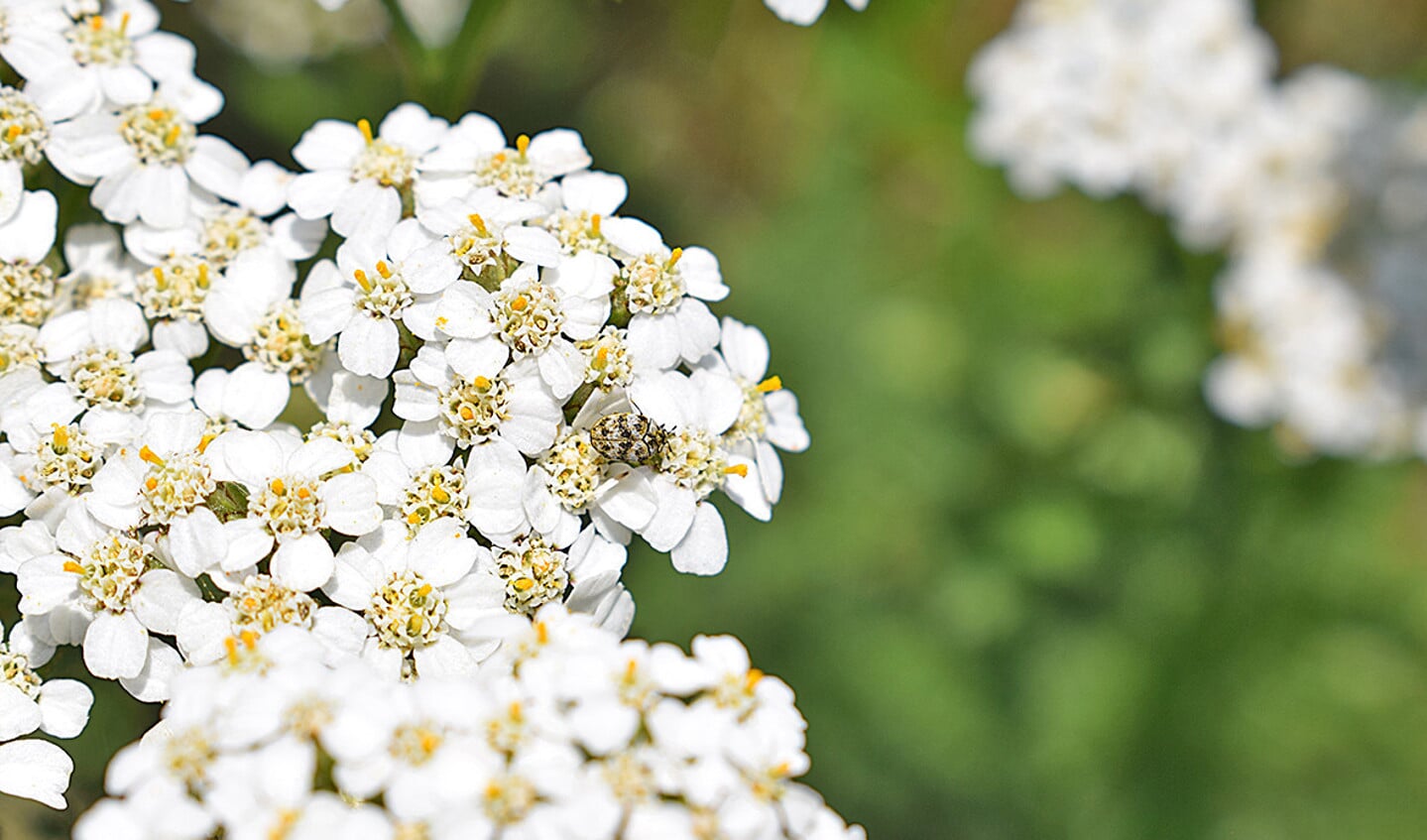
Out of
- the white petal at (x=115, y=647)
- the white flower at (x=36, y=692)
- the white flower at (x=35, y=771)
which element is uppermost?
the white petal at (x=115, y=647)

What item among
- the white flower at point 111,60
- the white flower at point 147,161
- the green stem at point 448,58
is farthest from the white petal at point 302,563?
the green stem at point 448,58

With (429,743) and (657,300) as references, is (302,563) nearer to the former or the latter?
(429,743)

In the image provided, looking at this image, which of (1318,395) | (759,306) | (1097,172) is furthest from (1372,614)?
(759,306)

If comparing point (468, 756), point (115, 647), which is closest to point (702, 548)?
point (468, 756)

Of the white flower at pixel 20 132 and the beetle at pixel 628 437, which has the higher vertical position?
the beetle at pixel 628 437

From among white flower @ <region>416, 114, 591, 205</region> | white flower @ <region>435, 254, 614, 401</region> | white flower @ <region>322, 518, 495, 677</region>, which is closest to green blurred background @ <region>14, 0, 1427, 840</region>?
white flower @ <region>416, 114, 591, 205</region>

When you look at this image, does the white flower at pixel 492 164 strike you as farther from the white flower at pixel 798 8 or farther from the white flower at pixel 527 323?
the white flower at pixel 798 8

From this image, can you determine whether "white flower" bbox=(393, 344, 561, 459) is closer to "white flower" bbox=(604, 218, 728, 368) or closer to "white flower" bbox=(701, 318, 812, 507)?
"white flower" bbox=(604, 218, 728, 368)

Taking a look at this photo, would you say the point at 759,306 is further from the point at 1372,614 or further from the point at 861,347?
the point at 1372,614
